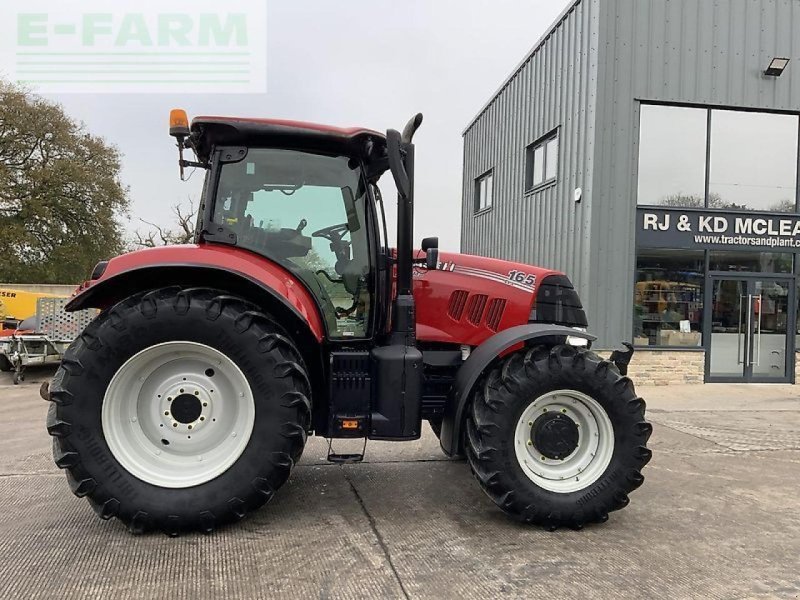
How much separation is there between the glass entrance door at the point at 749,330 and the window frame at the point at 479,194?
5983 mm

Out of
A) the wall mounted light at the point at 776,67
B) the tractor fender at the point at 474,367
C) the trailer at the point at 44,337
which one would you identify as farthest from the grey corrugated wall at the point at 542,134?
the trailer at the point at 44,337

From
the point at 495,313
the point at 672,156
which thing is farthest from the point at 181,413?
the point at 672,156

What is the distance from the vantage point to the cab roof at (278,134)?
11.7 ft

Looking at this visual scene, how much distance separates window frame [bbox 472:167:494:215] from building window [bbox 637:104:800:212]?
505cm

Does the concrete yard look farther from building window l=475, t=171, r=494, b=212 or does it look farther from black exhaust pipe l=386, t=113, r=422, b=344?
building window l=475, t=171, r=494, b=212

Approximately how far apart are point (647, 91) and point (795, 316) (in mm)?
4811

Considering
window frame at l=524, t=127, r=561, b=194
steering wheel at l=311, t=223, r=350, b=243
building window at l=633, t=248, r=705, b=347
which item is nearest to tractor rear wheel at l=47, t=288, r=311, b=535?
steering wheel at l=311, t=223, r=350, b=243

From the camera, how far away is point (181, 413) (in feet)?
11.4

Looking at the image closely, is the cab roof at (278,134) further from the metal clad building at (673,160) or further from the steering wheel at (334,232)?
the metal clad building at (673,160)

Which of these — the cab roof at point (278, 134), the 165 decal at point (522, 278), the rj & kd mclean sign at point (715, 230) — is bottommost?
the 165 decal at point (522, 278)

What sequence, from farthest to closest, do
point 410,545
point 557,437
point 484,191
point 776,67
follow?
Answer: point 484,191, point 776,67, point 557,437, point 410,545

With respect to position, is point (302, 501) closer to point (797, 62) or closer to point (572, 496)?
point (572, 496)

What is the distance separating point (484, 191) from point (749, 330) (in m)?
7.45

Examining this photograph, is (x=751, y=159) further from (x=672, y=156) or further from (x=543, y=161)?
(x=543, y=161)
